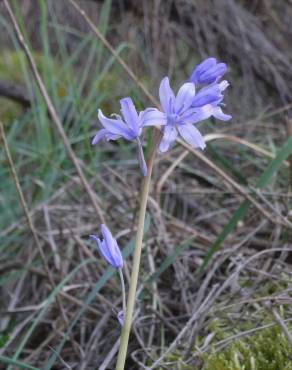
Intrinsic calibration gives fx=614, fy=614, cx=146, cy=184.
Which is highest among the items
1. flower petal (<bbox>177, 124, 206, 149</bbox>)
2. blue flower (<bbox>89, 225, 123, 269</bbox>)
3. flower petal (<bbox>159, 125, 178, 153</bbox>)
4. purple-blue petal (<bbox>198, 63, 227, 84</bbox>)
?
purple-blue petal (<bbox>198, 63, 227, 84</bbox>)

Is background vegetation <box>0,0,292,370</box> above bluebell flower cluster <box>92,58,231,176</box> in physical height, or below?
below

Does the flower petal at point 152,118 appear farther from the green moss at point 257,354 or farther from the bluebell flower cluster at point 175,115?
the green moss at point 257,354

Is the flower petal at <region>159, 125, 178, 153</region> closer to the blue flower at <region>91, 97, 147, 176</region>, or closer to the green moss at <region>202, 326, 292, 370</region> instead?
the blue flower at <region>91, 97, 147, 176</region>

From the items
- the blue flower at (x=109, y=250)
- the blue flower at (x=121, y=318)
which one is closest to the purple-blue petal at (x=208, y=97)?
the blue flower at (x=109, y=250)

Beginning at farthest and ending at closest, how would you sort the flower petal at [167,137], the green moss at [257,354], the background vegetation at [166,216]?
the background vegetation at [166,216] → the green moss at [257,354] → the flower petal at [167,137]

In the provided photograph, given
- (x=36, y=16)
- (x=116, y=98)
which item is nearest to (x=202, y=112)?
(x=116, y=98)

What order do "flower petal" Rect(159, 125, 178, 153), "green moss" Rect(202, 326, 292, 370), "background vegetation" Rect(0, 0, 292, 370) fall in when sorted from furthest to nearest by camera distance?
1. "background vegetation" Rect(0, 0, 292, 370)
2. "green moss" Rect(202, 326, 292, 370)
3. "flower petal" Rect(159, 125, 178, 153)

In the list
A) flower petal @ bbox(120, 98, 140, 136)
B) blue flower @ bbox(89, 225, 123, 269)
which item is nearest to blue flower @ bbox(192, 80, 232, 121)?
flower petal @ bbox(120, 98, 140, 136)
